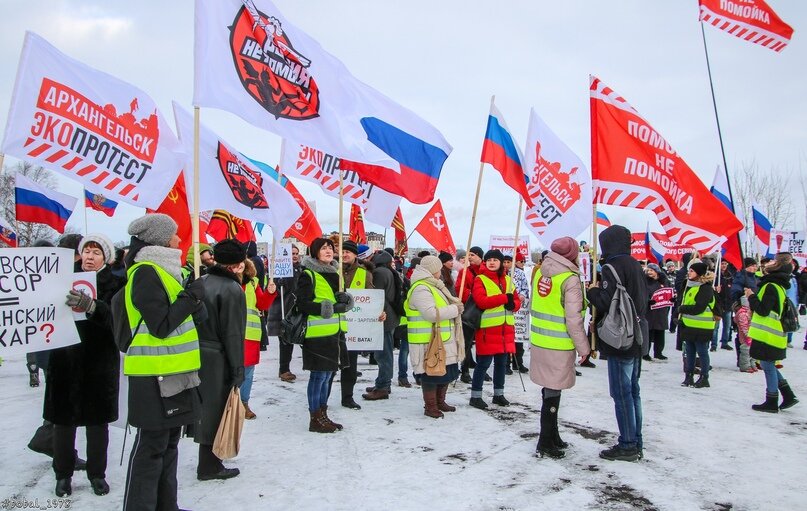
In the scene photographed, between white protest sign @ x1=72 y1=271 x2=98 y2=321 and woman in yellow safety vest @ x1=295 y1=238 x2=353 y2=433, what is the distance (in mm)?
2168

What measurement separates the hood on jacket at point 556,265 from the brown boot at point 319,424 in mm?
2888

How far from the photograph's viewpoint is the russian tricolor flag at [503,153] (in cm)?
737

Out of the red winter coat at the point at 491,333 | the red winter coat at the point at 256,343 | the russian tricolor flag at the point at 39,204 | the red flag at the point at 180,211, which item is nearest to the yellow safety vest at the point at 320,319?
the red winter coat at the point at 256,343

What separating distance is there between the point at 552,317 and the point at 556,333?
16 centimetres

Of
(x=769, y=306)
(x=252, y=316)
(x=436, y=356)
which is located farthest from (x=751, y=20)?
(x=252, y=316)

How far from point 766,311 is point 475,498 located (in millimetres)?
5485

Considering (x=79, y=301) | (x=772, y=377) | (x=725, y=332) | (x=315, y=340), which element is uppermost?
(x=79, y=301)

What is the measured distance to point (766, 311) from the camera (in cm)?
746

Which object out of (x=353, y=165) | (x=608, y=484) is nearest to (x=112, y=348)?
(x=353, y=165)

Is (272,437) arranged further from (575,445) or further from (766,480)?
(766,480)

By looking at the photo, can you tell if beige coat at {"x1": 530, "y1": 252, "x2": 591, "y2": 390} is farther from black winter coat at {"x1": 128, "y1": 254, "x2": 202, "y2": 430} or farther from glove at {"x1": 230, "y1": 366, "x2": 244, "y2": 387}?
black winter coat at {"x1": 128, "y1": 254, "x2": 202, "y2": 430}

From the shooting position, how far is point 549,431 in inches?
212

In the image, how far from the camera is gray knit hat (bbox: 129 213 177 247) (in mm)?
3613

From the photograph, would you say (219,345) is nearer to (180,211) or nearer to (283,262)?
(180,211)
